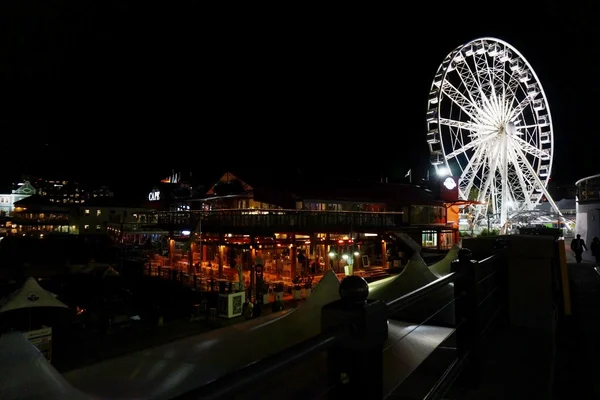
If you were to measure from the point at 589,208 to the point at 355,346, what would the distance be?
2746 cm

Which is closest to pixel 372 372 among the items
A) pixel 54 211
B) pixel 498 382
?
pixel 498 382

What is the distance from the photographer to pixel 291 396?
13.4 feet

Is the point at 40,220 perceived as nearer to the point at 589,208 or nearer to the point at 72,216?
the point at 72,216

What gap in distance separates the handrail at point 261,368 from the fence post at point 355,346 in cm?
10

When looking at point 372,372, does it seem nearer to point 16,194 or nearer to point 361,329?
point 361,329

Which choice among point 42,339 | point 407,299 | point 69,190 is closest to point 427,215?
point 42,339

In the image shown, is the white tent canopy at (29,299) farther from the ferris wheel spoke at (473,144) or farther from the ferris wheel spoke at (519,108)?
the ferris wheel spoke at (519,108)

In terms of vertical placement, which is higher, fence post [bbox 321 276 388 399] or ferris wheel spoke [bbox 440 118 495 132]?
ferris wheel spoke [bbox 440 118 495 132]

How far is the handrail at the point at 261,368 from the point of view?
1.01 meters

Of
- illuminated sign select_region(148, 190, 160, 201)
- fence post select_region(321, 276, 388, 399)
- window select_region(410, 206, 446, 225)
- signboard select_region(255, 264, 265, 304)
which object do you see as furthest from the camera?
illuminated sign select_region(148, 190, 160, 201)

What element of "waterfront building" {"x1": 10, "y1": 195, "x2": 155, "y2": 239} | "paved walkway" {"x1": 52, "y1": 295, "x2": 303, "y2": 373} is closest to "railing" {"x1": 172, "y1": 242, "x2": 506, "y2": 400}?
"paved walkway" {"x1": 52, "y1": 295, "x2": 303, "y2": 373}

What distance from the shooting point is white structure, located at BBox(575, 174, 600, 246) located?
2230cm

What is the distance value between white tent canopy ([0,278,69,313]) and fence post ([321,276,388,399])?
13.8 m

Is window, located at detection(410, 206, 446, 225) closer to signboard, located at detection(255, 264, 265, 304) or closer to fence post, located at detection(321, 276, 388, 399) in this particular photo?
signboard, located at detection(255, 264, 265, 304)
